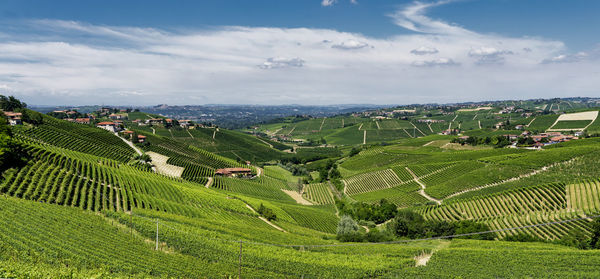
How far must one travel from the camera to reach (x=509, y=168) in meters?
85.5

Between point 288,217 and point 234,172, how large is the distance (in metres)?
49.5

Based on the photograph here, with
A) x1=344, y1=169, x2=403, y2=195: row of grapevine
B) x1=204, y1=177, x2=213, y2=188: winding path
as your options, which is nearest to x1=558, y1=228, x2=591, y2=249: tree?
x1=344, y1=169, x2=403, y2=195: row of grapevine

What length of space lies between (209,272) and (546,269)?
32.0m

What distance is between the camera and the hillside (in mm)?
28658

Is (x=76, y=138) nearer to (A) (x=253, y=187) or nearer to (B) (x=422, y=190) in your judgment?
(A) (x=253, y=187)

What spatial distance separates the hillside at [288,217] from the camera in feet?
94.0

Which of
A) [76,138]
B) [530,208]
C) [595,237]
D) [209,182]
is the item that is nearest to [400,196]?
[530,208]

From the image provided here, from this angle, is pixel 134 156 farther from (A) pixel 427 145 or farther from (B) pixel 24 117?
(A) pixel 427 145

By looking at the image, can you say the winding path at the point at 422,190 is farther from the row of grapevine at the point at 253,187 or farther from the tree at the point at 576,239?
the row of grapevine at the point at 253,187

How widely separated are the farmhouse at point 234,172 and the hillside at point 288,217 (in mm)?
744

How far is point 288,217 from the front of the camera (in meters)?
67.1

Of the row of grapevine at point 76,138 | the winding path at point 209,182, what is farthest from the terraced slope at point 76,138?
the winding path at point 209,182

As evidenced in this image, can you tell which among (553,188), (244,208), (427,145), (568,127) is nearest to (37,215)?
(244,208)

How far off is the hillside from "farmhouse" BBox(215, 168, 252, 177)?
0.74 metres
